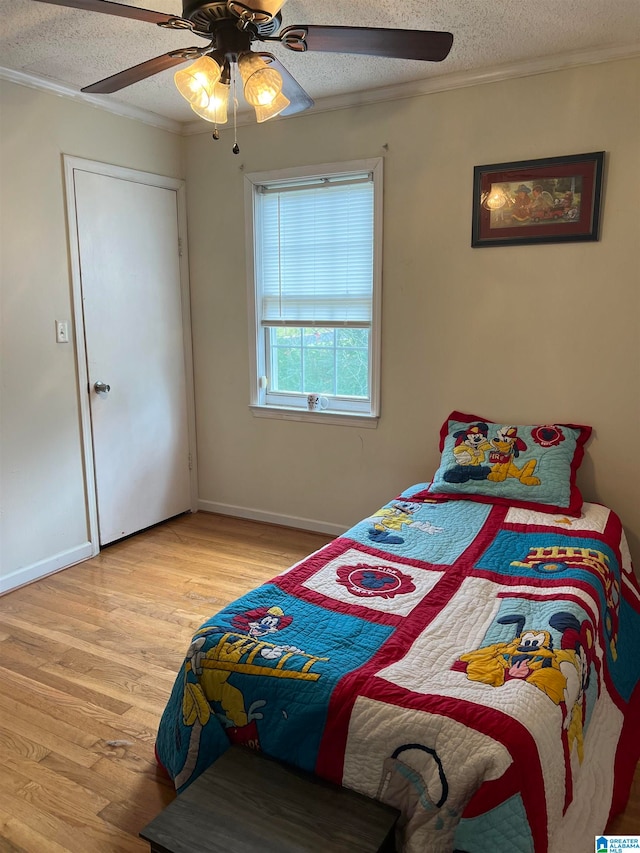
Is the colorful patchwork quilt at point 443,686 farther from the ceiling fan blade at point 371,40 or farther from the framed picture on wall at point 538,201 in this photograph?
the ceiling fan blade at point 371,40

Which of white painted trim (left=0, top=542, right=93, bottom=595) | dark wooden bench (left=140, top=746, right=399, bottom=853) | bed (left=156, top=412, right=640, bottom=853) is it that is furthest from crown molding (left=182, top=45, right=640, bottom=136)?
dark wooden bench (left=140, top=746, right=399, bottom=853)

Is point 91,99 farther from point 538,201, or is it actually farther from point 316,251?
point 538,201

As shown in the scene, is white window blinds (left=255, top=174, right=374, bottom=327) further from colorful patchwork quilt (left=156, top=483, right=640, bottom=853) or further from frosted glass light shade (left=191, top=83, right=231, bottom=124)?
colorful patchwork quilt (left=156, top=483, right=640, bottom=853)

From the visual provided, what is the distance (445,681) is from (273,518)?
253 cm

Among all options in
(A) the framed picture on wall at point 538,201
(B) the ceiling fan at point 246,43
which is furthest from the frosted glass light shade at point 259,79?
(A) the framed picture on wall at point 538,201

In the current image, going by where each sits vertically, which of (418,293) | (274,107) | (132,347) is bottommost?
(132,347)

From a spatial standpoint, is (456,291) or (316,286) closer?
(456,291)

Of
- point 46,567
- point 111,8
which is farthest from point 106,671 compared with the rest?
point 111,8

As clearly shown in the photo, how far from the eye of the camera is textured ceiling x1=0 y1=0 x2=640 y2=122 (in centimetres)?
231

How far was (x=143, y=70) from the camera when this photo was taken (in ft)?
6.54

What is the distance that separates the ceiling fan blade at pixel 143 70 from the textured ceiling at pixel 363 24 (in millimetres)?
378

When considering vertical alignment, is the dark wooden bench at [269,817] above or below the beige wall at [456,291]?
below

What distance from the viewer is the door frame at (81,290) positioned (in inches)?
128

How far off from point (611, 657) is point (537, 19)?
2.42 m
